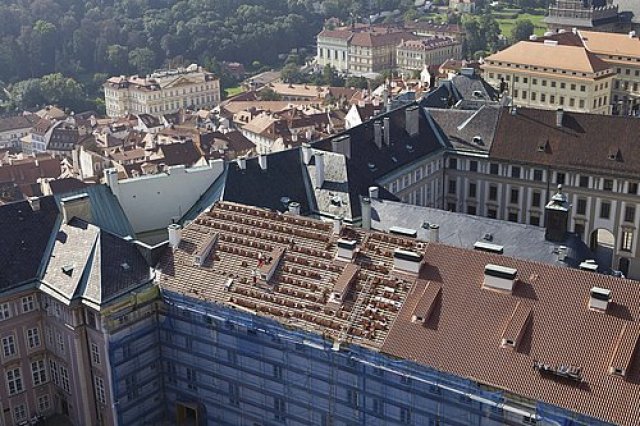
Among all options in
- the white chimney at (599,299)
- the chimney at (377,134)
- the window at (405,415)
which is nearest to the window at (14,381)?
the window at (405,415)

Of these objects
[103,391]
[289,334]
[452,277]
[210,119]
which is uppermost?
[452,277]

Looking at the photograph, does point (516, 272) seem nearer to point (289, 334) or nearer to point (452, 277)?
point (452, 277)

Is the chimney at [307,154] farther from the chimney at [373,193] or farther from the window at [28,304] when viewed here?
the window at [28,304]

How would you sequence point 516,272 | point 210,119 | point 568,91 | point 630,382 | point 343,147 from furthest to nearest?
point 210,119 < point 568,91 < point 343,147 < point 516,272 < point 630,382

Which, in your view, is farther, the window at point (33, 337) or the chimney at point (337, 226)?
the window at point (33, 337)

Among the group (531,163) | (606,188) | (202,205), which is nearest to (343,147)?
(202,205)

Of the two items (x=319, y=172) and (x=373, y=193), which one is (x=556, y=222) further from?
(x=319, y=172)

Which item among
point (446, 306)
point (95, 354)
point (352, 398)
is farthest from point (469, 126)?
point (95, 354)
